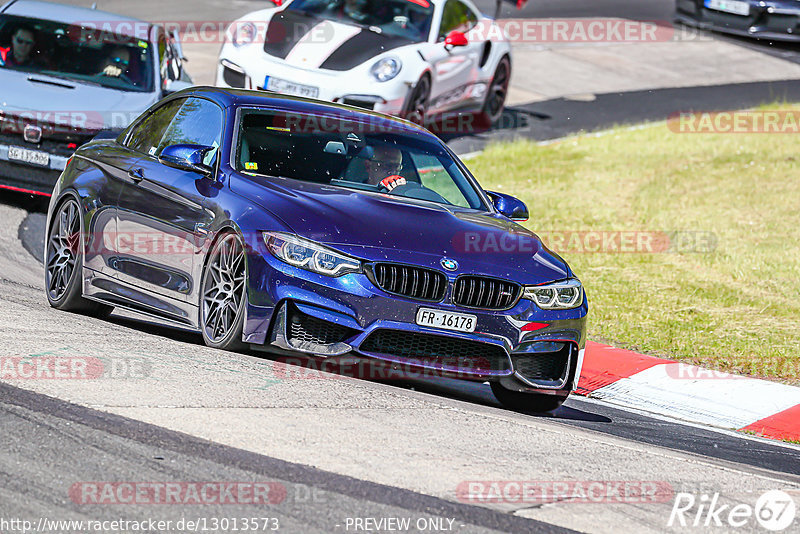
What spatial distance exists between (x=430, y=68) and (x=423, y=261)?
30.5 feet

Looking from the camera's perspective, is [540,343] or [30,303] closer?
[540,343]

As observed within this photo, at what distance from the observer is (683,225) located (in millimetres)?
13844

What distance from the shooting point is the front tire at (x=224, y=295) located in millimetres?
7195

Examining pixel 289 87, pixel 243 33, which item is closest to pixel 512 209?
pixel 289 87

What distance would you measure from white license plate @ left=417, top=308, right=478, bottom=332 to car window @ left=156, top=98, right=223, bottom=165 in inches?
74.1

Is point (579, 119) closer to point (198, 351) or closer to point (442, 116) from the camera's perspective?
point (442, 116)

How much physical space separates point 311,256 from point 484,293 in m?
0.94

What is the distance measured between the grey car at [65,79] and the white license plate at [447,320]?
5.34m

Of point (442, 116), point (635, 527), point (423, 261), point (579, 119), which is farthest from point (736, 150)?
point (635, 527)

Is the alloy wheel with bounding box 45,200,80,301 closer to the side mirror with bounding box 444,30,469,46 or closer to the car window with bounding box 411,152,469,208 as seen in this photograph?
the car window with bounding box 411,152,469,208

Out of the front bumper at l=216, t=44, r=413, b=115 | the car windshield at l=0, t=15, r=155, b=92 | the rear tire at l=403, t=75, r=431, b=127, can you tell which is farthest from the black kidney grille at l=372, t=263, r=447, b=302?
the rear tire at l=403, t=75, r=431, b=127

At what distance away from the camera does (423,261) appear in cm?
709

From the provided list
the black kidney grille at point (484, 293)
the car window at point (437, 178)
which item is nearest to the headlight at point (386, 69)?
the car window at point (437, 178)

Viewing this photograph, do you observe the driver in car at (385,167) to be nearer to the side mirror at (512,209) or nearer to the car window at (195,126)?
the side mirror at (512,209)
